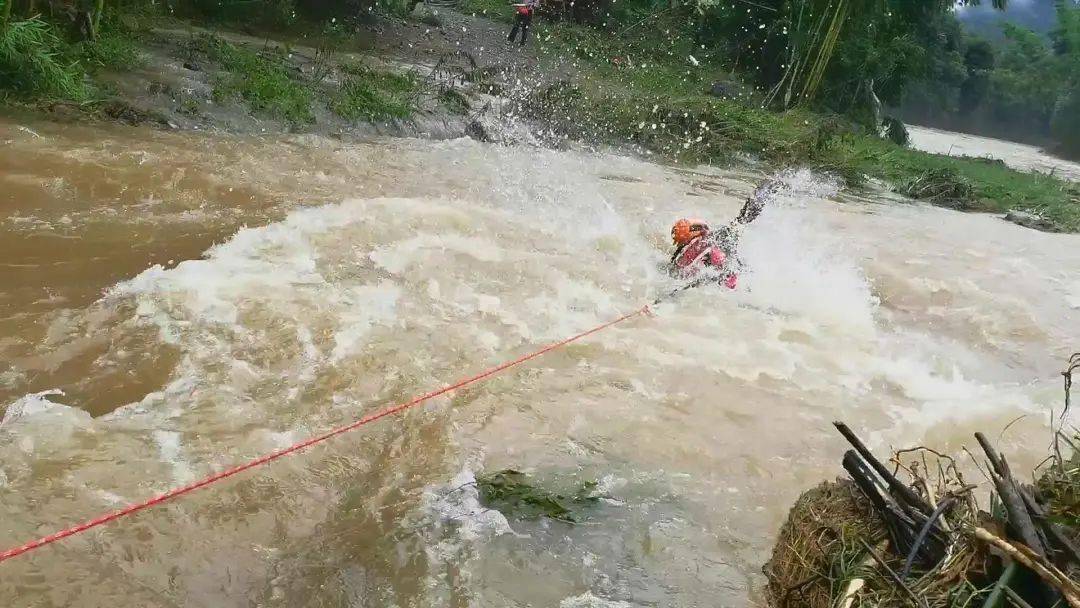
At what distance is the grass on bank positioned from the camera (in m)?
12.9

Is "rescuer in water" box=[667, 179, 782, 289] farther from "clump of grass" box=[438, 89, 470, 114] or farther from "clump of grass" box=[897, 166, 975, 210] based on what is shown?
"clump of grass" box=[897, 166, 975, 210]

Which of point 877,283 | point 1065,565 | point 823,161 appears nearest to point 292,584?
point 1065,565

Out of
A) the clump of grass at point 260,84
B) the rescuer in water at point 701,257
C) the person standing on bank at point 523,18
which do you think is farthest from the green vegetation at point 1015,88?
the rescuer in water at point 701,257

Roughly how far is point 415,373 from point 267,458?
122 cm

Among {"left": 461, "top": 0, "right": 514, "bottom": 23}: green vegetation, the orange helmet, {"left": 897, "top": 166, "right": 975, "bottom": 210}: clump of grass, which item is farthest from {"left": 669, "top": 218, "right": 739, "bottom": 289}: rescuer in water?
{"left": 461, "top": 0, "right": 514, "bottom": 23}: green vegetation

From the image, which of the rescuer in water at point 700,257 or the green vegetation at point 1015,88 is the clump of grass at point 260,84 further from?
the green vegetation at point 1015,88

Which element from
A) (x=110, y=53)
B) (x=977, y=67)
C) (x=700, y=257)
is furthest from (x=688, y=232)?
(x=977, y=67)

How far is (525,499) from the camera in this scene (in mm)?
3406

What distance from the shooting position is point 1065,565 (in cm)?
190

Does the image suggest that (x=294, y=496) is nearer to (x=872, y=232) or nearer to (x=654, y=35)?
(x=872, y=232)

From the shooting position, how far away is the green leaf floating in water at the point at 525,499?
3340 mm

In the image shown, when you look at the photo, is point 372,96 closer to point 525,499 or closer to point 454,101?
point 454,101

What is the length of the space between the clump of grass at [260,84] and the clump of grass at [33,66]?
165 centimetres

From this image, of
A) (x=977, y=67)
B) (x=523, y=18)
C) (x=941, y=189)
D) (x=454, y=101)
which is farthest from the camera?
(x=977, y=67)
